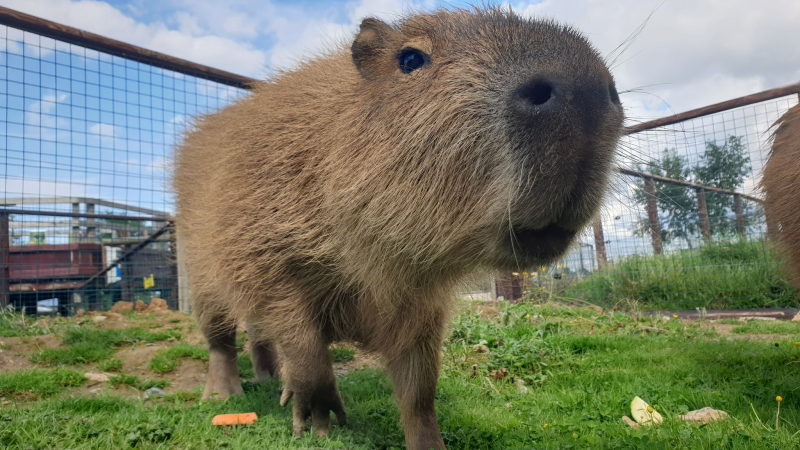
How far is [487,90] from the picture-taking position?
1.78 meters

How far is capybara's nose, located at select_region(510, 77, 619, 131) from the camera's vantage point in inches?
63.7

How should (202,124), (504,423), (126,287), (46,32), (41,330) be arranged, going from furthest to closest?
(126,287)
(41,330)
(46,32)
(202,124)
(504,423)

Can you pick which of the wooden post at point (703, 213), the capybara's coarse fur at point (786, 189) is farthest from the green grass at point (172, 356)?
the wooden post at point (703, 213)

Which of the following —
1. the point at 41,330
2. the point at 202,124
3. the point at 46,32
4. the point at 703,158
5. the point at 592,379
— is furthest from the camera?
the point at 703,158

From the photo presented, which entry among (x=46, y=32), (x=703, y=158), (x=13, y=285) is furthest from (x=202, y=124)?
(x=703, y=158)

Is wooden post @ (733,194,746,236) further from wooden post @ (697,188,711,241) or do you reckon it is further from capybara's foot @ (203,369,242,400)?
capybara's foot @ (203,369,242,400)

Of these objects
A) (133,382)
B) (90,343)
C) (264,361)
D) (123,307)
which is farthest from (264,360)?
(123,307)

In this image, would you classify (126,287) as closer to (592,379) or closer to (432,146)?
(592,379)

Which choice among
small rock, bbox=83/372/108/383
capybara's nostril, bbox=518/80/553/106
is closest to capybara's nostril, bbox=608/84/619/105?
capybara's nostril, bbox=518/80/553/106

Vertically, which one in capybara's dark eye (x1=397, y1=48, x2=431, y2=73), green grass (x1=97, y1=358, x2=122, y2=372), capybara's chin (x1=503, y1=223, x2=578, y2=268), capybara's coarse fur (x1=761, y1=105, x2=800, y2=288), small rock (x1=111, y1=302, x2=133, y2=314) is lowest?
green grass (x1=97, y1=358, x2=122, y2=372)

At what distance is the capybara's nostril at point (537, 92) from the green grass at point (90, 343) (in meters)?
4.63

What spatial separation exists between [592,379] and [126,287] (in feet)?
26.1

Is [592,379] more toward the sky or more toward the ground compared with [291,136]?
more toward the ground

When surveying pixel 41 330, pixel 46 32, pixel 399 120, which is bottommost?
pixel 41 330
